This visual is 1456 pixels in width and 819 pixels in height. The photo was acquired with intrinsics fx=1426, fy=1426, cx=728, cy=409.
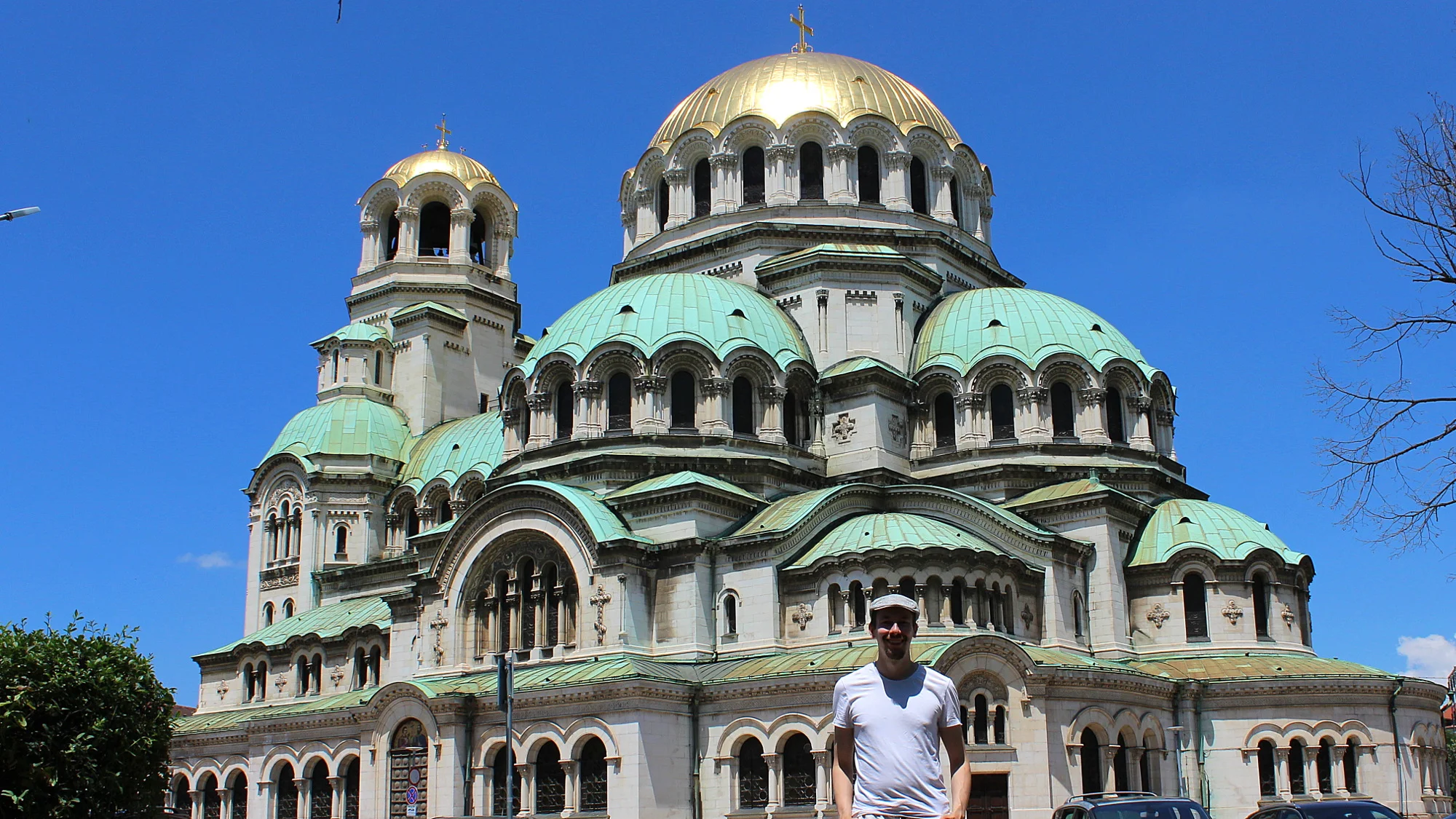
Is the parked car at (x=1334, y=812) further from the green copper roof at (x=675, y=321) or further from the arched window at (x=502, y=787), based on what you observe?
the green copper roof at (x=675, y=321)

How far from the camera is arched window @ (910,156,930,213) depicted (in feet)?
158

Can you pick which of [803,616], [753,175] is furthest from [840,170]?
[803,616]

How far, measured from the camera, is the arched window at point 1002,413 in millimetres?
41781

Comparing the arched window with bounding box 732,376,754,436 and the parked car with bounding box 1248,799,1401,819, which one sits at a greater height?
the arched window with bounding box 732,376,754,436

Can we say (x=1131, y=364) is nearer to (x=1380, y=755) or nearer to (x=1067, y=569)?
(x=1067, y=569)

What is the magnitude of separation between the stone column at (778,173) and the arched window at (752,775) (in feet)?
63.8

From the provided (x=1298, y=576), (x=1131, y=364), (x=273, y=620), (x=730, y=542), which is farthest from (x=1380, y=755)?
(x=273, y=620)

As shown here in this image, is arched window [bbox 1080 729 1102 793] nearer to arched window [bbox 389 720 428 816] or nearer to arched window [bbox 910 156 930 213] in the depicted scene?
arched window [bbox 389 720 428 816]

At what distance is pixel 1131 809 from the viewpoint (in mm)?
17156

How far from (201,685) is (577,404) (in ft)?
64.7

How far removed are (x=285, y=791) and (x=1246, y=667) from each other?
2672 centimetres

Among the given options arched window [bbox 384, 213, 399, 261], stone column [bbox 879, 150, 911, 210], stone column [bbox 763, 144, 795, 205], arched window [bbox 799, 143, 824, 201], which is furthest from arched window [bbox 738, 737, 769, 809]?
arched window [bbox 384, 213, 399, 261]

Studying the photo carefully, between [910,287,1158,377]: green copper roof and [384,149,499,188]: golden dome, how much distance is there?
22675mm

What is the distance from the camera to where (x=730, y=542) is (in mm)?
35750
